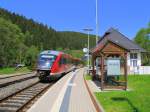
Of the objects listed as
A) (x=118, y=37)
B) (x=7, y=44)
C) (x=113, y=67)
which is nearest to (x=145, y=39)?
(x=7, y=44)

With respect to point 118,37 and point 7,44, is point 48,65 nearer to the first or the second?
point 118,37

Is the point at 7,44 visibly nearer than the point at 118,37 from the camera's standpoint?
No

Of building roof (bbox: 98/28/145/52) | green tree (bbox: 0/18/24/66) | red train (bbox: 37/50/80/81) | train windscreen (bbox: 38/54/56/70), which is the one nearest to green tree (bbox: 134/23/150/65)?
green tree (bbox: 0/18/24/66)

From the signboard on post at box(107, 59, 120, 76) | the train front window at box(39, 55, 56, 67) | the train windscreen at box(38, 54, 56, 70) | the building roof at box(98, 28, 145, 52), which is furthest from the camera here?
the building roof at box(98, 28, 145, 52)

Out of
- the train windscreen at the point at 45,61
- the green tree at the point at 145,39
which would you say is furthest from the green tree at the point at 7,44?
the train windscreen at the point at 45,61

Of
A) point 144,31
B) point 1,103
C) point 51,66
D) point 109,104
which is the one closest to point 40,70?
point 51,66

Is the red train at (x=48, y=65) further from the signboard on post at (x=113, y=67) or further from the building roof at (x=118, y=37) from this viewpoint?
the building roof at (x=118, y=37)

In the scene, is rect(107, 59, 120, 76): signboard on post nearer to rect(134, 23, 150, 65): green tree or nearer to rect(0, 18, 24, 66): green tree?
rect(0, 18, 24, 66): green tree

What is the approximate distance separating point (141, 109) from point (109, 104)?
2.01 m

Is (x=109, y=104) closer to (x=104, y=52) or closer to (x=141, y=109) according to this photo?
(x=141, y=109)

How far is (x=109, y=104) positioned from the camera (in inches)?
626

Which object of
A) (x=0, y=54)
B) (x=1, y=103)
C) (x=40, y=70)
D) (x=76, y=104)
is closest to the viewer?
(x=76, y=104)

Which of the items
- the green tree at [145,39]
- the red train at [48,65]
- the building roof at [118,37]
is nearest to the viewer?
the red train at [48,65]

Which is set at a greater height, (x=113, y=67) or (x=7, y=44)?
(x=7, y=44)
